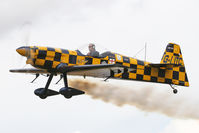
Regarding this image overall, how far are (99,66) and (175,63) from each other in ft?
18.2

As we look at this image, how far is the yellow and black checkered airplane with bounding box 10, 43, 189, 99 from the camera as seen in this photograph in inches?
920

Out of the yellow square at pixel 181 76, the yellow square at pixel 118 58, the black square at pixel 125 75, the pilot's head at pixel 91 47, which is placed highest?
the pilot's head at pixel 91 47

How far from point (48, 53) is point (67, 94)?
2.02m

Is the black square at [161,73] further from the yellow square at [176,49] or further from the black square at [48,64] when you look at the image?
the black square at [48,64]

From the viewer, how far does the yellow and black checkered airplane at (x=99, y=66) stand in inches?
920

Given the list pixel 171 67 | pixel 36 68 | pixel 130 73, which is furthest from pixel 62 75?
pixel 171 67

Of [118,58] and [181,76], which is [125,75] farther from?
[181,76]

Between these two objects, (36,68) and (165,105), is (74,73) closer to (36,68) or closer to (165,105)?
(36,68)

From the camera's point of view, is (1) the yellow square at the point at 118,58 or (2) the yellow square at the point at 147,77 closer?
(1) the yellow square at the point at 118,58

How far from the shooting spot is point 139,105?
1092 inches

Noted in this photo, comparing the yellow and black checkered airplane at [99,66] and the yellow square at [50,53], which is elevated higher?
the yellow square at [50,53]

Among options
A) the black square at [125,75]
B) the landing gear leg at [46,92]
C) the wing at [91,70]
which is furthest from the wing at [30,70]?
the black square at [125,75]

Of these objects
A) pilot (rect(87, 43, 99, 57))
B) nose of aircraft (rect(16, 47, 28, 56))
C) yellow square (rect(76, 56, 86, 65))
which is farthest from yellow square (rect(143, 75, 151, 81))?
nose of aircraft (rect(16, 47, 28, 56))

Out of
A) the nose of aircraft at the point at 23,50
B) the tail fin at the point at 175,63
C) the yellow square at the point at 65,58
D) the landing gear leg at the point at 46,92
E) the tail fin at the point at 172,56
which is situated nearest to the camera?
the nose of aircraft at the point at 23,50
